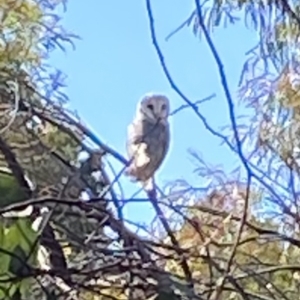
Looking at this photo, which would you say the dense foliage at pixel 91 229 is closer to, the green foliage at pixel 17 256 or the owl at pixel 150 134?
the green foliage at pixel 17 256

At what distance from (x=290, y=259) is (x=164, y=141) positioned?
445mm

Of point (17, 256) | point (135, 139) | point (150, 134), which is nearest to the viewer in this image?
point (17, 256)

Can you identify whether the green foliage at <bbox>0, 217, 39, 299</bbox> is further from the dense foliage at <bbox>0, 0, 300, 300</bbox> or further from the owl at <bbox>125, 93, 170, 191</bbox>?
the owl at <bbox>125, 93, 170, 191</bbox>

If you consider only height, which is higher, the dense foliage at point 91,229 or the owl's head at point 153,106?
the owl's head at point 153,106

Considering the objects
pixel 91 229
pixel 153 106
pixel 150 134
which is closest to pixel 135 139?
pixel 153 106

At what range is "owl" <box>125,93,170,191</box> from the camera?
2.43 m

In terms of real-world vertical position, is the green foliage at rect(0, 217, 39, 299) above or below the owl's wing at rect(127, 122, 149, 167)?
below

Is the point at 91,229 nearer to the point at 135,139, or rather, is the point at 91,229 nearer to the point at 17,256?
the point at 17,256

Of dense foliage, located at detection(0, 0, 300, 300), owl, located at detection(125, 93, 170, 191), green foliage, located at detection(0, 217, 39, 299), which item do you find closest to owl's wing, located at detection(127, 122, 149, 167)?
owl, located at detection(125, 93, 170, 191)

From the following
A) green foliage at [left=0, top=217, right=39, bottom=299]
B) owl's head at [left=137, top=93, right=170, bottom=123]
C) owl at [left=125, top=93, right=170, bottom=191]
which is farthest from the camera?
owl's head at [left=137, top=93, right=170, bottom=123]

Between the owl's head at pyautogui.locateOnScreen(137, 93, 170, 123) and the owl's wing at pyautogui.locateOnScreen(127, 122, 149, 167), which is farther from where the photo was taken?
the owl's head at pyautogui.locateOnScreen(137, 93, 170, 123)

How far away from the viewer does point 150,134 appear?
2402 millimetres

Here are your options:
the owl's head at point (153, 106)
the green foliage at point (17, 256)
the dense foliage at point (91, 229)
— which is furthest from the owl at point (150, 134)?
the green foliage at point (17, 256)

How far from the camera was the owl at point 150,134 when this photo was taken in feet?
7.98
